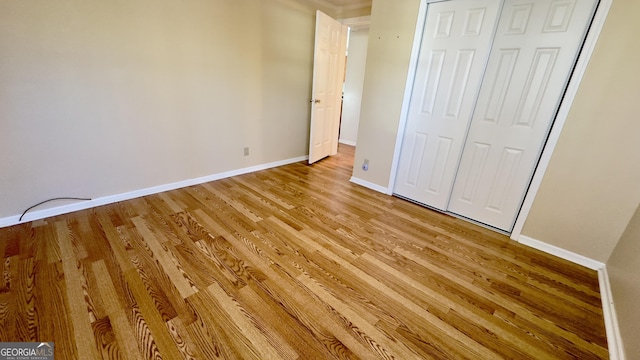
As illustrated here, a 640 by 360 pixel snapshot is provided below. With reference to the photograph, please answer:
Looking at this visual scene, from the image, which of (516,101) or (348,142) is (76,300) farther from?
(348,142)

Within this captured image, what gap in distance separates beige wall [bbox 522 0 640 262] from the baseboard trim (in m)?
0.23

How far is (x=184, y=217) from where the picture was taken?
87.2 inches

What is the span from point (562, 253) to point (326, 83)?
130 inches

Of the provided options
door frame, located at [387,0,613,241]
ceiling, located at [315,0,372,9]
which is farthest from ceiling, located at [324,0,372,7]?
door frame, located at [387,0,613,241]

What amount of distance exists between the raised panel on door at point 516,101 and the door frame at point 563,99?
0.05 meters

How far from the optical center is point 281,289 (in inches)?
60.0

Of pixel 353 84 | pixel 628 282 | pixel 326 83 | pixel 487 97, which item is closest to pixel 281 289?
pixel 628 282

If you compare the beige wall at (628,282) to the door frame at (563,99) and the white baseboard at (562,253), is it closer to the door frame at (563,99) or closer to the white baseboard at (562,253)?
the white baseboard at (562,253)

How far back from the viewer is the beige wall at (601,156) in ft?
5.42

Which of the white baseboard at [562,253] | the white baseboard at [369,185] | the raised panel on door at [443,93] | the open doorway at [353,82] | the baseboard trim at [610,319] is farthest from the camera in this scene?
the open doorway at [353,82]

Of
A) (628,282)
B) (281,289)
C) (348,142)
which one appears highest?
(628,282)

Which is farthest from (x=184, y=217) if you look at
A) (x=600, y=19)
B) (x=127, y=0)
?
(x=600, y=19)

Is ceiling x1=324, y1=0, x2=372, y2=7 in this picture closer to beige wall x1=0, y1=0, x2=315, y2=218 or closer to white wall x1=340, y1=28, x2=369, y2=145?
beige wall x1=0, y1=0, x2=315, y2=218

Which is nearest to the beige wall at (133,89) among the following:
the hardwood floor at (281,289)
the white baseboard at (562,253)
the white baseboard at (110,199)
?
the white baseboard at (110,199)
